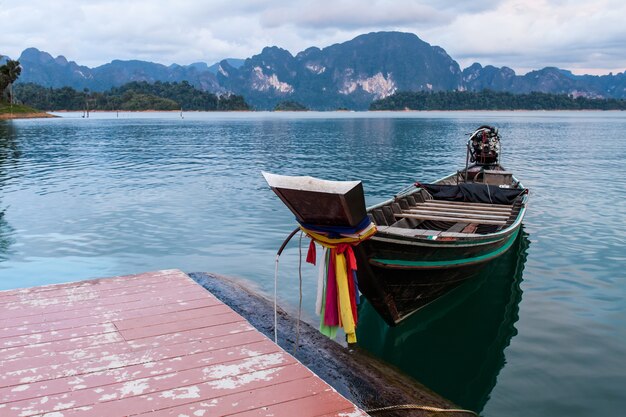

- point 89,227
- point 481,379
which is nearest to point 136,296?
point 481,379

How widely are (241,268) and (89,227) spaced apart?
6.96 m

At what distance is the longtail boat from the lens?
231 inches

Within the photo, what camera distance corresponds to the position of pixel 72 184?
26766 millimetres

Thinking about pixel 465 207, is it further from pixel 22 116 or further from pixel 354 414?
pixel 22 116

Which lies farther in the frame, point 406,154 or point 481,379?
point 406,154

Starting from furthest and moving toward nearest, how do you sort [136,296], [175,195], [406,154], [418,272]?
[406,154]
[175,195]
[418,272]
[136,296]

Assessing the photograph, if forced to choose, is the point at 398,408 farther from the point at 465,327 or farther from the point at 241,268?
the point at 241,268

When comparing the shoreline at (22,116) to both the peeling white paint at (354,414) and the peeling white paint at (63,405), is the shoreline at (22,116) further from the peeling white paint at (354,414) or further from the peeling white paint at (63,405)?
the peeling white paint at (354,414)

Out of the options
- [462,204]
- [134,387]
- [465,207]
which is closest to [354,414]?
[134,387]

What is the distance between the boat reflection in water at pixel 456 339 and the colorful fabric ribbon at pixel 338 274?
8.52ft

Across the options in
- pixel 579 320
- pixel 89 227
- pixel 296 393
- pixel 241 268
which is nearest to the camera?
pixel 296 393

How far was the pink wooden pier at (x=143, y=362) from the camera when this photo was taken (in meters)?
4.49

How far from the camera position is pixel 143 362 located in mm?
5273

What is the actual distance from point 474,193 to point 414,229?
5.16 metres
